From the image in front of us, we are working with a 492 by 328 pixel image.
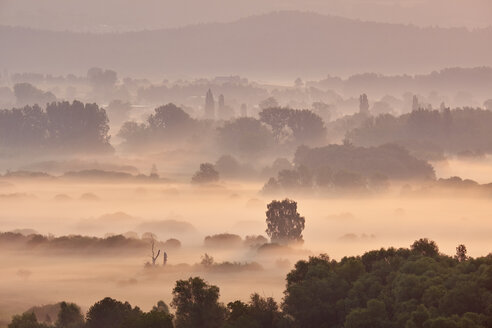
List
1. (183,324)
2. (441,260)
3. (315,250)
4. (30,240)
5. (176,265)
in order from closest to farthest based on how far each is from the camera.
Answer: (183,324), (441,260), (176,265), (315,250), (30,240)

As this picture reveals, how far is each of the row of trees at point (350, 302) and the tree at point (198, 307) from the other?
8 centimetres

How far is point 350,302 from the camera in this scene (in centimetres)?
8312

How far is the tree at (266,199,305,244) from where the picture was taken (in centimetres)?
16312

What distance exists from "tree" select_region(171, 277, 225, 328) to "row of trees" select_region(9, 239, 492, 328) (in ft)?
0.27

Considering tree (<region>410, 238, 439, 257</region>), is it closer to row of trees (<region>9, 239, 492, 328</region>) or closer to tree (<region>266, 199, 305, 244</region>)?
row of trees (<region>9, 239, 492, 328</region>)

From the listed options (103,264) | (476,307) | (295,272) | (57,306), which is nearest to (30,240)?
(103,264)

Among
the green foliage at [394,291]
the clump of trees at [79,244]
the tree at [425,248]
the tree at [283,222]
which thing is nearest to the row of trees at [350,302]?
the green foliage at [394,291]

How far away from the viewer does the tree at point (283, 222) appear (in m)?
163

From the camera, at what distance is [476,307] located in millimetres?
77312

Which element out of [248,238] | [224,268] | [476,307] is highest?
[248,238]

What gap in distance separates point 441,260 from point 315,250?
3024 inches

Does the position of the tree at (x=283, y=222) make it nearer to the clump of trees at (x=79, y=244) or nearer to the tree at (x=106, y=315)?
the clump of trees at (x=79, y=244)

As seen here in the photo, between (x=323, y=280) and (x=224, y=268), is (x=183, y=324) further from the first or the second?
(x=224, y=268)

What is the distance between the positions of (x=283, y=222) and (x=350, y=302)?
266 feet
